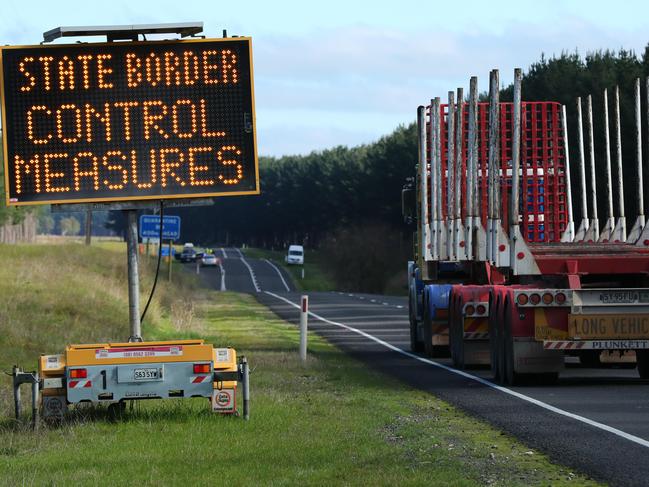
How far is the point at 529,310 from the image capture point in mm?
19328

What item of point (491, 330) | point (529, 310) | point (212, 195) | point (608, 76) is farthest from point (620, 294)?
point (608, 76)

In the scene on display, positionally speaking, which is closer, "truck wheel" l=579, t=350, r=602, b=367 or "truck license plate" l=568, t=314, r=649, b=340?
"truck license plate" l=568, t=314, r=649, b=340

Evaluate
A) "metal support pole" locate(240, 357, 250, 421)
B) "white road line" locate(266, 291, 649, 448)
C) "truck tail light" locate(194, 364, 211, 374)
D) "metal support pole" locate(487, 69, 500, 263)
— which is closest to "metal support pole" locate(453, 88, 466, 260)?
"white road line" locate(266, 291, 649, 448)

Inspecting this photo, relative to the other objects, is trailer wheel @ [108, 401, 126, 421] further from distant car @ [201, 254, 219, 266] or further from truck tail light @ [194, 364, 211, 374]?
distant car @ [201, 254, 219, 266]

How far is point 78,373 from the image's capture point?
14297mm

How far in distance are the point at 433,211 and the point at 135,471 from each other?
14288 millimetres

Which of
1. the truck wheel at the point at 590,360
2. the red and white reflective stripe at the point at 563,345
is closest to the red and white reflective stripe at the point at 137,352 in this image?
the red and white reflective stripe at the point at 563,345

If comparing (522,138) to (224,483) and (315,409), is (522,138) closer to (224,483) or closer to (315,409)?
(315,409)

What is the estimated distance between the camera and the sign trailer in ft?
53.2

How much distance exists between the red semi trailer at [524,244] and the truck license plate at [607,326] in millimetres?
12

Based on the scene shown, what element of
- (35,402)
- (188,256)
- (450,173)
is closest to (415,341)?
(450,173)

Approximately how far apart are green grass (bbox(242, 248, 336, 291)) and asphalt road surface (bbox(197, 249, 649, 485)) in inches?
3131

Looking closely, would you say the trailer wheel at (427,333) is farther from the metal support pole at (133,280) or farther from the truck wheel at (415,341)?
the metal support pole at (133,280)

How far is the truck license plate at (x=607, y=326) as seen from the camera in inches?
745
